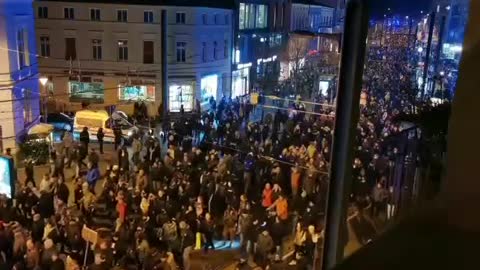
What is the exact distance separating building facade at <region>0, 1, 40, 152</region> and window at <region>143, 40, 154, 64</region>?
1189 mm

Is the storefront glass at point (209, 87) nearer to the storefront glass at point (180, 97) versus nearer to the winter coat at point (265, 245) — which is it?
the storefront glass at point (180, 97)

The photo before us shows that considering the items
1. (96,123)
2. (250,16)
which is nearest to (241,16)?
(250,16)

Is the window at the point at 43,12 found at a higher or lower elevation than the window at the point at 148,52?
higher

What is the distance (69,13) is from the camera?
5.80m

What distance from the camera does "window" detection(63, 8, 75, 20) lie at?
5.76m

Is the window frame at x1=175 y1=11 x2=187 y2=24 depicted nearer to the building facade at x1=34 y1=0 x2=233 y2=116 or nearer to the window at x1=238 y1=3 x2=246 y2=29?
the building facade at x1=34 y1=0 x2=233 y2=116

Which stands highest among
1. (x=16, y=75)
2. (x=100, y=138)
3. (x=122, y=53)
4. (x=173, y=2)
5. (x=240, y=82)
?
(x=173, y=2)

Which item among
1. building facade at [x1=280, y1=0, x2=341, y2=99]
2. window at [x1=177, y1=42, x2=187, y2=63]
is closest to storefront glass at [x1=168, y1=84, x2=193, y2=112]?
window at [x1=177, y1=42, x2=187, y2=63]

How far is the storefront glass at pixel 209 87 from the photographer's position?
626cm

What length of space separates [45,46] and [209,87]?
1839 millimetres

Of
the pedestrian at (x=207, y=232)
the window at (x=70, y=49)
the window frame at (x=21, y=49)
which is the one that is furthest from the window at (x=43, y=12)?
the pedestrian at (x=207, y=232)

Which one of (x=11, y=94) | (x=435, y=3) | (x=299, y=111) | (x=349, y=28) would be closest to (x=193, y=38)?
(x=299, y=111)

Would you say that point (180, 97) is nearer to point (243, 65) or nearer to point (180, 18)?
point (180, 18)

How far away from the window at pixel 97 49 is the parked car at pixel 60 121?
715 millimetres
